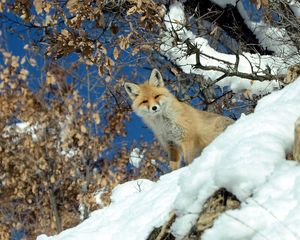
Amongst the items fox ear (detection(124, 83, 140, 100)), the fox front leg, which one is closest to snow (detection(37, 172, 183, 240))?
the fox front leg

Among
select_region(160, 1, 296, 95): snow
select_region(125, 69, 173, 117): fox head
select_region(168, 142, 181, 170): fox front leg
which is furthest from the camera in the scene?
select_region(125, 69, 173, 117): fox head

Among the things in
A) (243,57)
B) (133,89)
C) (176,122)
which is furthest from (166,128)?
(243,57)

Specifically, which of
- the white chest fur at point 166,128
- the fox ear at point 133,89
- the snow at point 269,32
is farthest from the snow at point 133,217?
the snow at point 269,32

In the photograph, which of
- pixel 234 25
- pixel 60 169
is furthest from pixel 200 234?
pixel 60 169

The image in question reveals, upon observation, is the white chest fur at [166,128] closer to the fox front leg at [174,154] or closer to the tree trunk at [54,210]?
the fox front leg at [174,154]

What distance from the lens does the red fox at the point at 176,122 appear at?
29.7 ft

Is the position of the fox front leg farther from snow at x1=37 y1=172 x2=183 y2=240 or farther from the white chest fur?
snow at x1=37 y1=172 x2=183 y2=240

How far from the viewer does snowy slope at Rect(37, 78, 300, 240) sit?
3645 mm

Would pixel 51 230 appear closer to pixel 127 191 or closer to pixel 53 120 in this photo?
pixel 53 120

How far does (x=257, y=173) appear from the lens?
156 inches

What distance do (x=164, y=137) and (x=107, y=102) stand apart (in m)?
8.60

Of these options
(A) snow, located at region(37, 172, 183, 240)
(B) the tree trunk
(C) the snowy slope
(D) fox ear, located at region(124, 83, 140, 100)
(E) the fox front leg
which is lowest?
(B) the tree trunk

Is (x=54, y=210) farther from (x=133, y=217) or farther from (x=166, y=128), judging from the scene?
(x=133, y=217)

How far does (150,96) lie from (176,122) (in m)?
0.97
